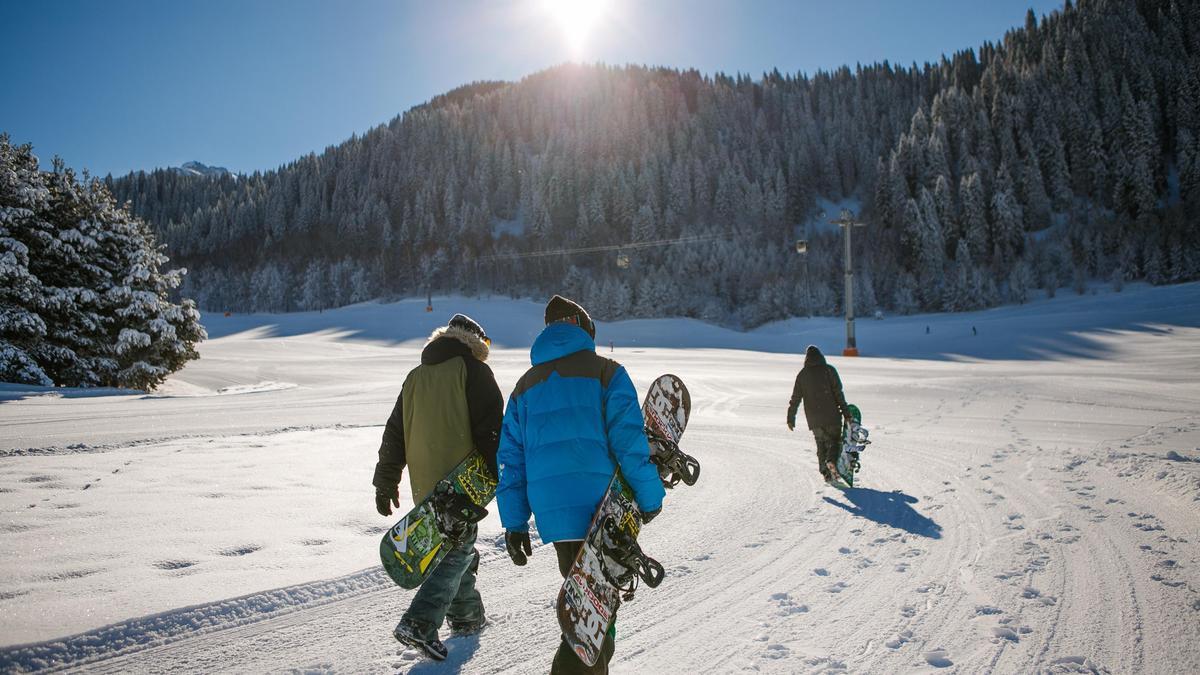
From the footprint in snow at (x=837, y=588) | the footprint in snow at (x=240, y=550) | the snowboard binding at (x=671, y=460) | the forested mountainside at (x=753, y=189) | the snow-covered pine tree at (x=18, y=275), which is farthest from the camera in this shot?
the forested mountainside at (x=753, y=189)

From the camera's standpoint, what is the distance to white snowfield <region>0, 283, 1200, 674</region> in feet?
10.3

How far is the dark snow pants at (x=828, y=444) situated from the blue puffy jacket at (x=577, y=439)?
5242mm

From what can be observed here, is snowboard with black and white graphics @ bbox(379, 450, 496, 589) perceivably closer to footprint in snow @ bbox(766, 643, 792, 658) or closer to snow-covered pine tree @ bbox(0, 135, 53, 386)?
footprint in snow @ bbox(766, 643, 792, 658)

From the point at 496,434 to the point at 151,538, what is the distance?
3.58 meters

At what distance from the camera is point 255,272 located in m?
90.9

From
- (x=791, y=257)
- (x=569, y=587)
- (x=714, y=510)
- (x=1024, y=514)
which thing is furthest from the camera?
(x=791, y=257)

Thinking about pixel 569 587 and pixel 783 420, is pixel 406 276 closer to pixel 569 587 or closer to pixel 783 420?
pixel 783 420

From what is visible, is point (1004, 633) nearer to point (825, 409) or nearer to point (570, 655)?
point (570, 655)

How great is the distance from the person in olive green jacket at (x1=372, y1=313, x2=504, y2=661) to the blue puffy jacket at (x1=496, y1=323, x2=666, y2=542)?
58 cm

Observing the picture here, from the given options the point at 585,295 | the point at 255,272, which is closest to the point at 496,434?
the point at 585,295

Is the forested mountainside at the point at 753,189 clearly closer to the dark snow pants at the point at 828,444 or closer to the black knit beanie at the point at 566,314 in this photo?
the dark snow pants at the point at 828,444

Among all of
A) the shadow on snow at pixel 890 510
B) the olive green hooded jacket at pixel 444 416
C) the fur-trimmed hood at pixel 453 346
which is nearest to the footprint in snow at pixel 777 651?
the olive green hooded jacket at pixel 444 416

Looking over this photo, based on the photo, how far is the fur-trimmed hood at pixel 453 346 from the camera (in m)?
3.14

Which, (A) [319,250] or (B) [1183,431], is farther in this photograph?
(A) [319,250]
